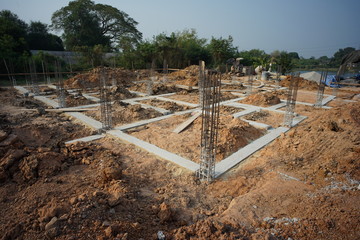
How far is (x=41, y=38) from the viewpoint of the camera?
26609 millimetres

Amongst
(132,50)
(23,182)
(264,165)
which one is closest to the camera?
(23,182)

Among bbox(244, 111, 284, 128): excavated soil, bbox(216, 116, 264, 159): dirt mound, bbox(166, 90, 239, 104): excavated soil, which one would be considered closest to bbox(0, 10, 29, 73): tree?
bbox(166, 90, 239, 104): excavated soil

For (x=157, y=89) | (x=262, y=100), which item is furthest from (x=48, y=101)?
(x=262, y=100)

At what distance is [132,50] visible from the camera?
81.6ft

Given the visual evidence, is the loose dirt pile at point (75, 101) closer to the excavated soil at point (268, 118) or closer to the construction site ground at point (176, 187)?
the construction site ground at point (176, 187)

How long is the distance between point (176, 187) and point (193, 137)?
2595 millimetres

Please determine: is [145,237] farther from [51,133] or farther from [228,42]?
[228,42]

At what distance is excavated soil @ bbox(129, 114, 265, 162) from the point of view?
228 inches

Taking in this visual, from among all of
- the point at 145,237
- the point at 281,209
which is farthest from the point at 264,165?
the point at 145,237

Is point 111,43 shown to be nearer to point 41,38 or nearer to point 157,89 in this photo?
point 41,38

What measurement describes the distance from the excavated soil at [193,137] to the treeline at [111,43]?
16.0m

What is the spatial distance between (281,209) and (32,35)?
31684 mm

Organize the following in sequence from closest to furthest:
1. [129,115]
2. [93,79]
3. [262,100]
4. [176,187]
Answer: [176,187]
[129,115]
[262,100]
[93,79]

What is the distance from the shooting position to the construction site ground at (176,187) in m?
2.78
